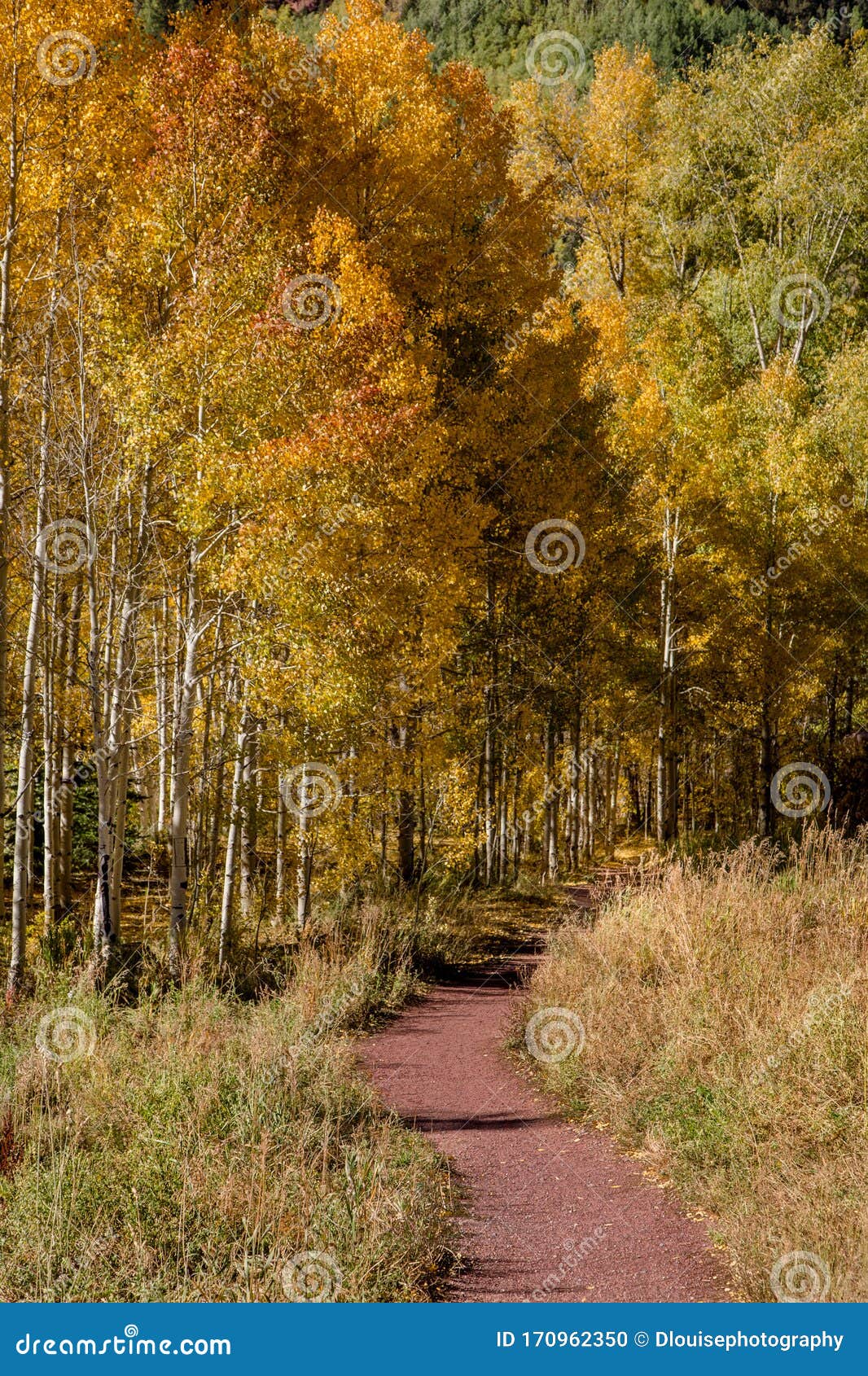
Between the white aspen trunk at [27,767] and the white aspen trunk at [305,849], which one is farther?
the white aspen trunk at [305,849]

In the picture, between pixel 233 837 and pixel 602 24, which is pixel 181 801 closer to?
pixel 233 837

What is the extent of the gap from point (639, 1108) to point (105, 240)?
32.7ft

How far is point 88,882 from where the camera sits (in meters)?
18.2

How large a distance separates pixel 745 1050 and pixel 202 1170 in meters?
3.60

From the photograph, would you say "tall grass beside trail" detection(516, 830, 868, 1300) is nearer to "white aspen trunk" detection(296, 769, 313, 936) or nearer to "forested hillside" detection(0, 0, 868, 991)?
"white aspen trunk" detection(296, 769, 313, 936)

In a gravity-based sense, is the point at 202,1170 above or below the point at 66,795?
below

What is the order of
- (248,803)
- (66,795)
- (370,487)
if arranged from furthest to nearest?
(66,795) → (370,487) → (248,803)

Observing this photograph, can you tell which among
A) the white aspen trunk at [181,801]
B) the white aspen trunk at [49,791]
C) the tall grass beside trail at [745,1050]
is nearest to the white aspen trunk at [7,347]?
the white aspen trunk at [49,791]

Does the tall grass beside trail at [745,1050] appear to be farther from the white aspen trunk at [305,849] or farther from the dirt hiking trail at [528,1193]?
the white aspen trunk at [305,849]

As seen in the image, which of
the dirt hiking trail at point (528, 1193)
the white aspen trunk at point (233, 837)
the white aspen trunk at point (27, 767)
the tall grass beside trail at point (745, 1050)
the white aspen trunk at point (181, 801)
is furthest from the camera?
the white aspen trunk at point (233, 837)

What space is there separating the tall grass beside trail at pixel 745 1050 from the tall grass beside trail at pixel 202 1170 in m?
1.55

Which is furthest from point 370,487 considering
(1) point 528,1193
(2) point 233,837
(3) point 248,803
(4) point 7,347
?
(1) point 528,1193

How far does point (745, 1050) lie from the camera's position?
6.93 m

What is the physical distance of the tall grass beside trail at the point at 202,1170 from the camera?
15.8 ft
